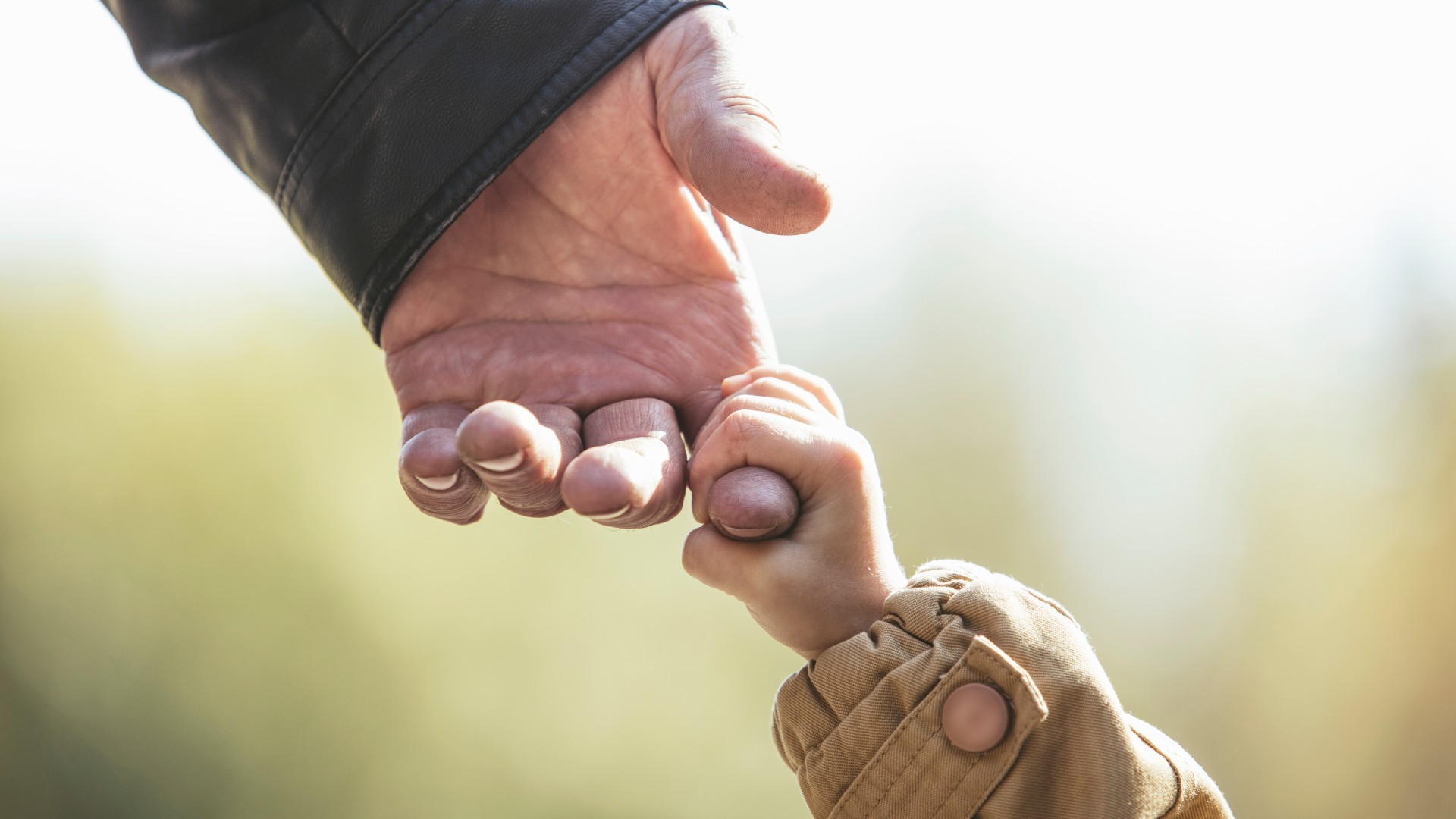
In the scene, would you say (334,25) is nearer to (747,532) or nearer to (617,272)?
(617,272)

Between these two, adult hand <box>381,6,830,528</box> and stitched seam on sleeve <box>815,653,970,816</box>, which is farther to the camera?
adult hand <box>381,6,830,528</box>

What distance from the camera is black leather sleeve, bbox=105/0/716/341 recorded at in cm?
89

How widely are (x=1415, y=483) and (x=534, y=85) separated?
355 cm

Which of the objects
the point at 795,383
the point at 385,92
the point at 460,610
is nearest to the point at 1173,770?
the point at 795,383

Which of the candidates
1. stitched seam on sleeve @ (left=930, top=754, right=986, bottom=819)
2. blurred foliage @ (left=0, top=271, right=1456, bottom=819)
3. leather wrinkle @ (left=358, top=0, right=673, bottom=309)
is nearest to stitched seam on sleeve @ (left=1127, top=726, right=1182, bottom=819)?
stitched seam on sleeve @ (left=930, top=754, right=986, bottom=819)

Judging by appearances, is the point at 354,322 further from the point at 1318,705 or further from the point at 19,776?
A: the point at 1318,705

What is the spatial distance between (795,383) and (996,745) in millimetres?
337

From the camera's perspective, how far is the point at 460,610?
10.5 ft

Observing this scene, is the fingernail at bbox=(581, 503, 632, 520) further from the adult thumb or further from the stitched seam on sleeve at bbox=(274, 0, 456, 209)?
the stitched seam on sleeve at bbox=(274, 0, 456, 209)

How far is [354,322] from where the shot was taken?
330 centimetres

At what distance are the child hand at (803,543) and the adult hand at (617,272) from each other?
0.15 feet

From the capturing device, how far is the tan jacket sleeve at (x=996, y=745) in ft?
2.07

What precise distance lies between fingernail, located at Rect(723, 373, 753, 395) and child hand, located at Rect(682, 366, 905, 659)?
10 cm

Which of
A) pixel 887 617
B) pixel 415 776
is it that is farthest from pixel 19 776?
pixel 887 617
